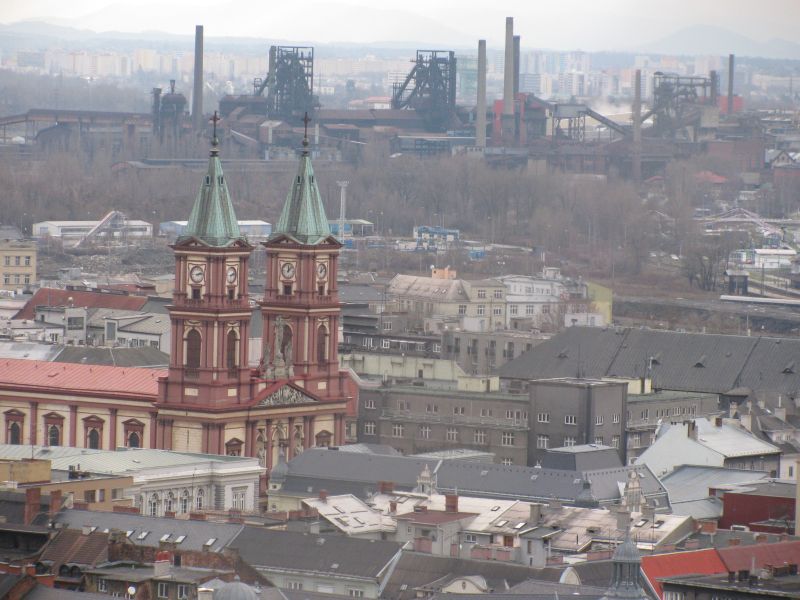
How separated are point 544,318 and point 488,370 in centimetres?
2135

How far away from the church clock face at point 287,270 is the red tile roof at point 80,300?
31641 mm

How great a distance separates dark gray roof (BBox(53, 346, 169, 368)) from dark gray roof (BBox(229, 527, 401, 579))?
1411 inches

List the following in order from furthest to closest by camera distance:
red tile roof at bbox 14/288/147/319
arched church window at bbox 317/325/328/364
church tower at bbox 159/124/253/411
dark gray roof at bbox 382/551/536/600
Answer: red tile roof at bbox 14/288/147/319 < arched church window at bbox 317/325/328/364 < church tower at bbox 159/124/253/411 < dark gray roof at bbox 382/551/536/600

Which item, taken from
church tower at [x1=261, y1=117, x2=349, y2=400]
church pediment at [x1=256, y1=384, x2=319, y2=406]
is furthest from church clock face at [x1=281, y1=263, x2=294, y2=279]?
church pediment at [x1=256, y1=384, x2=319, y2=406]

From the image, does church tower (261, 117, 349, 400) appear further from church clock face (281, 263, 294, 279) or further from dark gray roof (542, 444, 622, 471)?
dark gray roof (542, 444, 622, 471)

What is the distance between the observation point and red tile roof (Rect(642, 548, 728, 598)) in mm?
60641

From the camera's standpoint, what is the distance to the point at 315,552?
6388 centimetres

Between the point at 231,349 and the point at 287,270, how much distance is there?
444 cm

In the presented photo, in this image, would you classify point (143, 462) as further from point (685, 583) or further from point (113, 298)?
point (113, 298)

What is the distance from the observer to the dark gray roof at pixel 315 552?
207 ft

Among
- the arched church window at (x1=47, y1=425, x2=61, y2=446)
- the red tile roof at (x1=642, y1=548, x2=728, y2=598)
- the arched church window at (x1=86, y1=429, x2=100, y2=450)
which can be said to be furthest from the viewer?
the arched church window at (x1=47, y1=425, x2=61, y2=446)

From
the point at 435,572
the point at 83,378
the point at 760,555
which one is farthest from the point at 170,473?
the point at 760,555

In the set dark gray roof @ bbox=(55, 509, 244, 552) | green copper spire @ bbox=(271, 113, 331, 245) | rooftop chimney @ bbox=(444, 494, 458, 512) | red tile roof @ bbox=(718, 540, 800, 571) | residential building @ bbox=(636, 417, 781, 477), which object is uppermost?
green copper spire @ bbox=(271, 113, 331, 245)

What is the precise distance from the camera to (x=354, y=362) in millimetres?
107375
